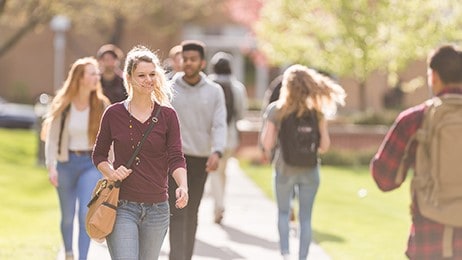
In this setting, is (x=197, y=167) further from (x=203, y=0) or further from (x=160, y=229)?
(x=203, y=0)

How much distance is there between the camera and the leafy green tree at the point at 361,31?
99.1ft

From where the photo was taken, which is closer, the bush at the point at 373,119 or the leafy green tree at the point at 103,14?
the leafy green tree at the point at 103,14

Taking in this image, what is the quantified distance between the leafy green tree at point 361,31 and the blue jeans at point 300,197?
2015 cm

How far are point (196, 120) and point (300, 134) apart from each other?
99 centimetres

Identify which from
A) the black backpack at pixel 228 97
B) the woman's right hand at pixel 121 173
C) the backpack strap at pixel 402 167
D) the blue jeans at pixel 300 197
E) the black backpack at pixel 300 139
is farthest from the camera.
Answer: the black backpack at pixel 228 97

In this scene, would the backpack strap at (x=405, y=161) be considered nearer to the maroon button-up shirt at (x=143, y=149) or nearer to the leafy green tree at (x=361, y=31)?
the maroon button-up shirt at (x=143, y=149)

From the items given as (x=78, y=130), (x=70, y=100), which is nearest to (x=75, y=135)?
(x=78, y=130)

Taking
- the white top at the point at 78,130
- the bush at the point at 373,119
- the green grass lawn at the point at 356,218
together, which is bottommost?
the bush at the point at 373,119

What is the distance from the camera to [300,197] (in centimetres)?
1006

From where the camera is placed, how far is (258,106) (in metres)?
43.2

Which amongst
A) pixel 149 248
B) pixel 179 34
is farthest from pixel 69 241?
pixel 179 34

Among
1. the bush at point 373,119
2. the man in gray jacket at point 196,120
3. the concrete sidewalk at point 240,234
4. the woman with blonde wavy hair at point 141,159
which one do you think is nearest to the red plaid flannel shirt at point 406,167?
the woman with blonde wavy hair at point 141,159

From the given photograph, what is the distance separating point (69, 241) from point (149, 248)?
144 inches

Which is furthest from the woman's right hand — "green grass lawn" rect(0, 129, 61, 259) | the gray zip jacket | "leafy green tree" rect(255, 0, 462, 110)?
"leafy green tree" rect(255, 0, 462, 110)
